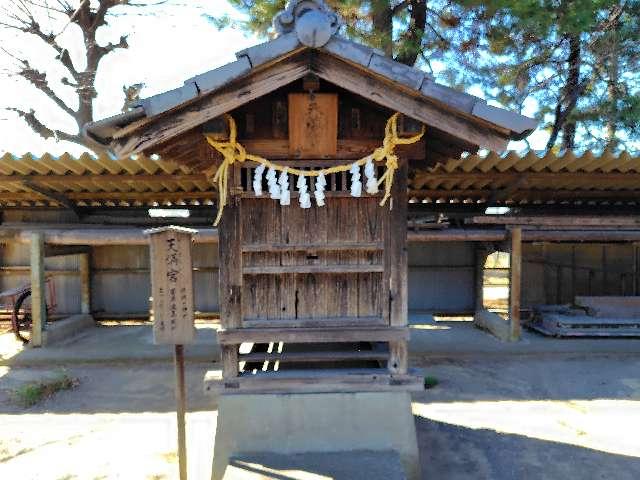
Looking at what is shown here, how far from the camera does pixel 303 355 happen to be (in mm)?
3936

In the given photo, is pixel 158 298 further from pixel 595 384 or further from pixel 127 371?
pixel 595 384

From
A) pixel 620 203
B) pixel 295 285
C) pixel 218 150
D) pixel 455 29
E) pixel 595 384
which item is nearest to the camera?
pixel 218 150

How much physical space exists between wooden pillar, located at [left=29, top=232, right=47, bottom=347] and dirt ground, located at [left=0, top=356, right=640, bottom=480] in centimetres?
79

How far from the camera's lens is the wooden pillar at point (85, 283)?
9859mm

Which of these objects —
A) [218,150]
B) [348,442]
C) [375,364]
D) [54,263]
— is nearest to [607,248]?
[375,364]

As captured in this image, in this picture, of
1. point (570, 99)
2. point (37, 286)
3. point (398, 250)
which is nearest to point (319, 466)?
point (398, 250)

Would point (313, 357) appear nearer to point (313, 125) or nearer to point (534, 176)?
point (313, 125)

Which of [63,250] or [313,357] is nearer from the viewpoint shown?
[313,357]

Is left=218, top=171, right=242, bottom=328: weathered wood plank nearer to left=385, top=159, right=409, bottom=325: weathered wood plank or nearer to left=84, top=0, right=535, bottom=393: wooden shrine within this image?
left=84, top=0, right=535, bottom=393: wooden shrine

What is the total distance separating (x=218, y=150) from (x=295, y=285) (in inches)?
54.5

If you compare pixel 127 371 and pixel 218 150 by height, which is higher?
pixel 218 150

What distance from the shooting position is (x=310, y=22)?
2922 mm

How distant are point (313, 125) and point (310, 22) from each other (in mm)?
865

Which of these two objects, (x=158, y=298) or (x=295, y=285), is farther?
(x=295, y=285)
